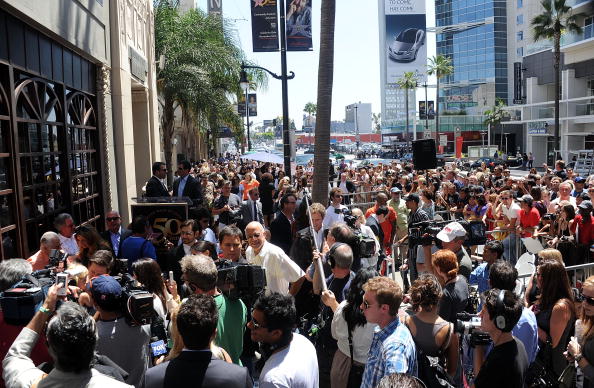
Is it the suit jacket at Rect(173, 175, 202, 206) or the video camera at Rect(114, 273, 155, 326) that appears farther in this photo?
the suit jacket at Rect(173, 175, 202, 206)

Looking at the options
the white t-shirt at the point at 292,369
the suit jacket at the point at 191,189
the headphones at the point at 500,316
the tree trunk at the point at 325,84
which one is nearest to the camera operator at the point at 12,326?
the white t-shirt at the point at 292,369

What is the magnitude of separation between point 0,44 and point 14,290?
4.76 m

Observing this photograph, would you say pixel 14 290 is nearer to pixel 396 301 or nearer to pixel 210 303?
pixel 210 303

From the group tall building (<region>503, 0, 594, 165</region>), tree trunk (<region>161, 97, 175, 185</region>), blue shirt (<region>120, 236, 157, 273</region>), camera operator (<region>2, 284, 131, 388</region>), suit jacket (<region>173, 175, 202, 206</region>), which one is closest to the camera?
camera operator (<region>2, 284, 131, 388</region>)

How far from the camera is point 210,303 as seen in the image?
344cm

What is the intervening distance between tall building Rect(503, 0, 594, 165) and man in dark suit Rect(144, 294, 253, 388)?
48.2 meters

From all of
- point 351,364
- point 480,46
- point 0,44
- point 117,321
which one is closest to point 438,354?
point 351,364

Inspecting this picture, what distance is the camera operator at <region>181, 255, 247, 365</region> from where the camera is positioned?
4285 millimetres

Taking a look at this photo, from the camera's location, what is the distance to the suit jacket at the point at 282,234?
8.26 m

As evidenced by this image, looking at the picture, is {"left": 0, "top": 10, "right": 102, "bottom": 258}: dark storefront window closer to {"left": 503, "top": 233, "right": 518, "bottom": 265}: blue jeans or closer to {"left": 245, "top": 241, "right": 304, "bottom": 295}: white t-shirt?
{"left": 245, "top": 241, "right": 304, "bottom": 295}: white t-shirt

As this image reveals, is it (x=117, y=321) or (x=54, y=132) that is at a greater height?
(x=54, y=132)

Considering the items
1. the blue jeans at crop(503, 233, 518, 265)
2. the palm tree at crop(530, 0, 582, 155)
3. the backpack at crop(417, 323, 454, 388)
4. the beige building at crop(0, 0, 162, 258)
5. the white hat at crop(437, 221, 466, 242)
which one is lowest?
the blue jeans at crop(503, 233, 518, 265)

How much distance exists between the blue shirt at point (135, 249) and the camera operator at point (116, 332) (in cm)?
262

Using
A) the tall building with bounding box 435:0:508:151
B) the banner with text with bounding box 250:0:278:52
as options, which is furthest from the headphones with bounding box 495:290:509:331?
the tall building with bounding box 435:0:508:151
